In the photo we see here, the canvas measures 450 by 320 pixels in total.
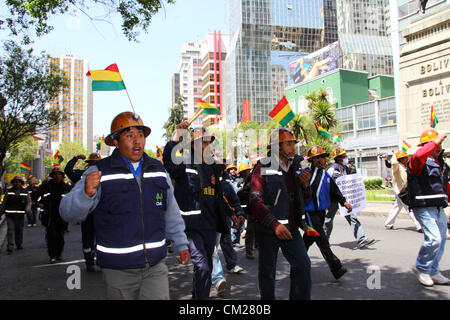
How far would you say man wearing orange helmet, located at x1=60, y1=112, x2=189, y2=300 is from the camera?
265 cm

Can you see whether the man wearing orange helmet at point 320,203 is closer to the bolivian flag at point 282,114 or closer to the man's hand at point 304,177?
the bolivian flag at point 282,114

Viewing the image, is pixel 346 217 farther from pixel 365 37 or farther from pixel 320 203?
pixel 365 37

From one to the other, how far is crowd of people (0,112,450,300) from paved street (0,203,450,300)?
0.29 metres

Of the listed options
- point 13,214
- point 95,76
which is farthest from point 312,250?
point 13,214

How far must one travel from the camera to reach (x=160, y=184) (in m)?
2.91

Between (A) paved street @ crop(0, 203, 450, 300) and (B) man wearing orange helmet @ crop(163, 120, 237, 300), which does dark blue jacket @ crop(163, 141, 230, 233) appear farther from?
(A) paved street @ crop(0, 203, 450, 300)

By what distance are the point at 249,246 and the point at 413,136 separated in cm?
1329

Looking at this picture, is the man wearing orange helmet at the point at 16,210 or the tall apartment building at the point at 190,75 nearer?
the man wearing orange helmet at the point at 16,210

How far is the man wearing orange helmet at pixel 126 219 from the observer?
2.65m

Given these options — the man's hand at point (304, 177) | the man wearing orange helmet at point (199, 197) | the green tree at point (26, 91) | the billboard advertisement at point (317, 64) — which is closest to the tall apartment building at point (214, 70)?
the billboard advertisement at point (317, 64)

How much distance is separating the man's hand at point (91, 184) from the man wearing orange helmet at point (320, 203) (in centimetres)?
332

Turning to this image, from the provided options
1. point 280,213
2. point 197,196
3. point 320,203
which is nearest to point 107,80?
point 197,196

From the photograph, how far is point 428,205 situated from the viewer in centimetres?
494
